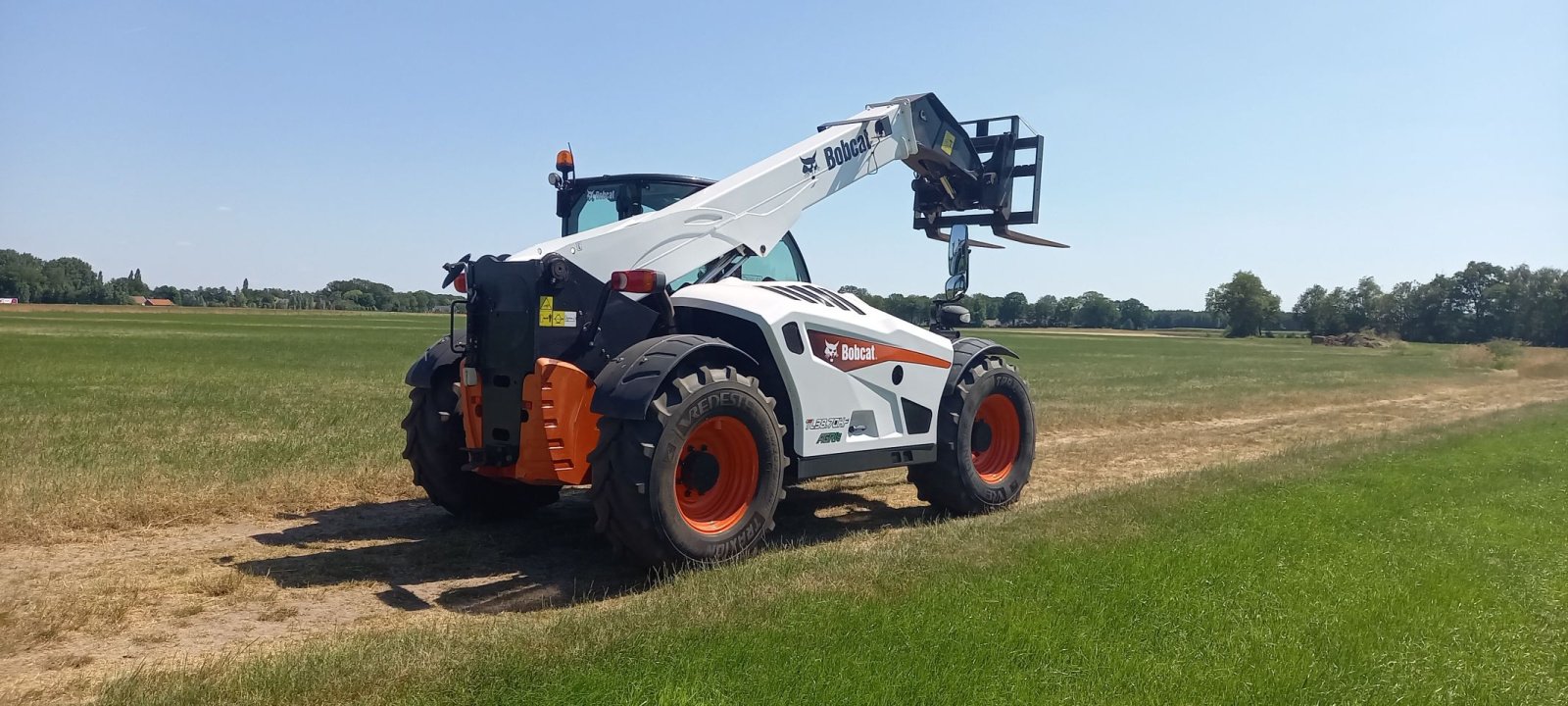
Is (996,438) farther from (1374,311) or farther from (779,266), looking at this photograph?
(1374,311)

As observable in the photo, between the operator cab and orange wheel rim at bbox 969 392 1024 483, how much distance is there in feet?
7.54

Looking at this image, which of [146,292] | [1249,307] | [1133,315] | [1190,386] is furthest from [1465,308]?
[146,292]

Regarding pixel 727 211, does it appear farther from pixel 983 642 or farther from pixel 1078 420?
pixel 1078 420

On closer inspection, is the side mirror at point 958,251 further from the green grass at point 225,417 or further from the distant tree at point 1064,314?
the distant tree at point 1064,314

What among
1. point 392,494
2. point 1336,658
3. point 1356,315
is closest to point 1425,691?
point 1336,658

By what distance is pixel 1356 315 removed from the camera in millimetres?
113312

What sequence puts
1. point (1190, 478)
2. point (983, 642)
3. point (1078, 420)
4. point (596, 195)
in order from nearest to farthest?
point (983, 642), point (596, 195), point (1190, 478), point (1078, 420)

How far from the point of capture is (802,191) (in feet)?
27.6

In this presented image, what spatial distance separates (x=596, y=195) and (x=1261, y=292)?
447ft

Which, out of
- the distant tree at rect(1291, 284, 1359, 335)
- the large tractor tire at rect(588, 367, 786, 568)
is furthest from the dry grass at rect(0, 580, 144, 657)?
the distant tree at rect(1291, 284, 1359, 335)

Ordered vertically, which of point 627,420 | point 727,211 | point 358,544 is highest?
point 727,211

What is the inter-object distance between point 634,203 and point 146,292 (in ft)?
487

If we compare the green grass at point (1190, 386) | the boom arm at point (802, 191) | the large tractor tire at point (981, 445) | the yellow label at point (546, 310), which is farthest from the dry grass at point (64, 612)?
the green grass at point (1190, 386)

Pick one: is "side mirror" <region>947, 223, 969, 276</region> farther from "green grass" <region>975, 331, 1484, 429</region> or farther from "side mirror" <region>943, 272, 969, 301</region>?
"green grass" <region>975, 331, 1484, 429</region>
